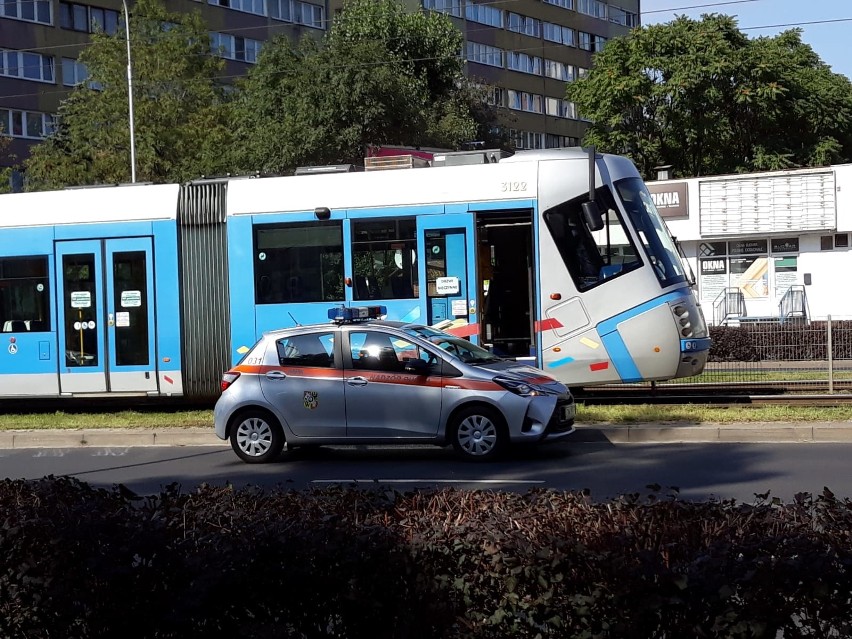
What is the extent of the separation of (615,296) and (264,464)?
205 inches

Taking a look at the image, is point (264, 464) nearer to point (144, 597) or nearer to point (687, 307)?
point (687, 307)

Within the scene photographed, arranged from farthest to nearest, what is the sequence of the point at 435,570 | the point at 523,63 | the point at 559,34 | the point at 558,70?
the point at 558,70
the point at 559,34
the point at 523,63
the point at 435,570

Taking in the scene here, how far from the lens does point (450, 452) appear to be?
1263 centimetres

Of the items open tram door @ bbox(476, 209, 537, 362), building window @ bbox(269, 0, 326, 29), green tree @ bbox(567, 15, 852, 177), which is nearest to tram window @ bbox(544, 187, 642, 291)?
open tram door @ bbox(476, 209, 537, 362)

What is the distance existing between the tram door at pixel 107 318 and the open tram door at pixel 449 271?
443 cm

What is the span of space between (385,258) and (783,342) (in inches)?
300

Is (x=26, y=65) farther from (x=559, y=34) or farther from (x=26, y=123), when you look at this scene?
(x=559, y=34)

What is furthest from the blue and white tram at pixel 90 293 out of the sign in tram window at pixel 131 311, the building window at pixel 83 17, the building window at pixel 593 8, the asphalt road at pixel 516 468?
the building window at pixel 593 8

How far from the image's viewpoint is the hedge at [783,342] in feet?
57.4

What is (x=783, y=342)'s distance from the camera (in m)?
18.8

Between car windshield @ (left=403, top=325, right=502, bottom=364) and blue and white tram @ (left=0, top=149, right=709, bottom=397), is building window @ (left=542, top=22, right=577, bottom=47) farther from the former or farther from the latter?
car windshield @ (left=403, top=325, right=502, bottom=364)

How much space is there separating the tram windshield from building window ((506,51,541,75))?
5682 centimetres

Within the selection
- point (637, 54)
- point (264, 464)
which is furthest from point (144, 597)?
point (637, 54)

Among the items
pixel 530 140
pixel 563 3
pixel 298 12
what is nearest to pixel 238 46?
pixel 298 12
